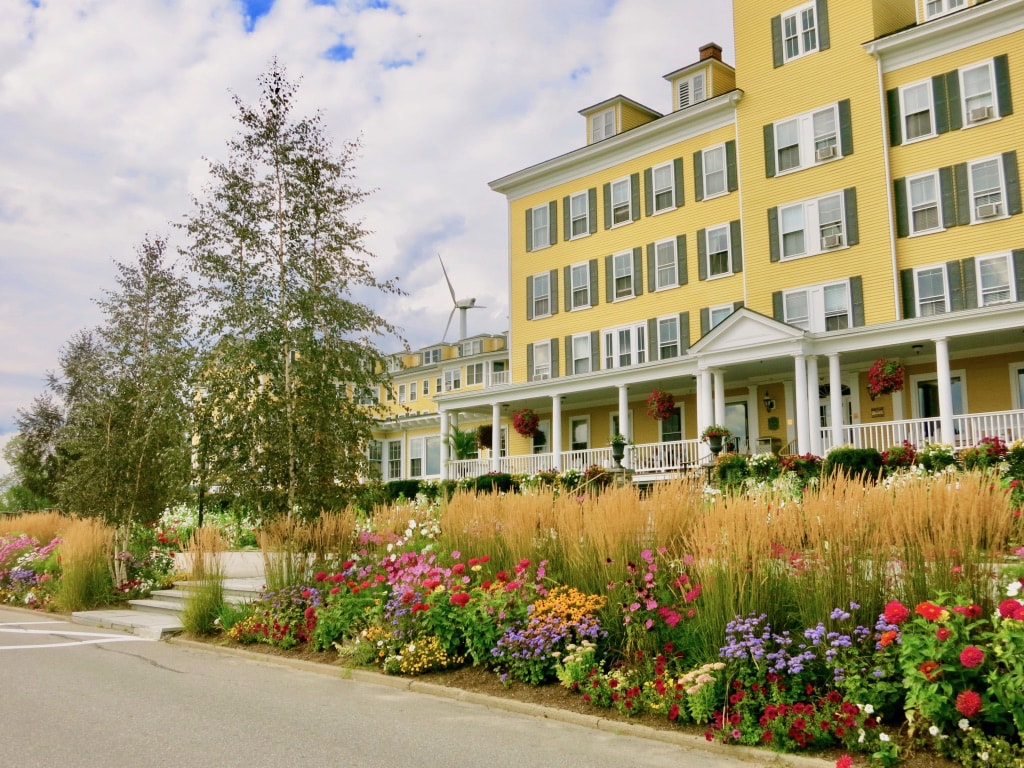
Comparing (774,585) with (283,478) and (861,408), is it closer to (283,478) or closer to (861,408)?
(283,478)

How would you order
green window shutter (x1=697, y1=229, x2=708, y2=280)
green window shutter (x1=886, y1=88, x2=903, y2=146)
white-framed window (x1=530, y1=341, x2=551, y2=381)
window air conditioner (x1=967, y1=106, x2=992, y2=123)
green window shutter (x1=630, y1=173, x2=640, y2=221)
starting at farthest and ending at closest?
white-framed window (x1=530, y1=341, x2=551, y2=381) → green window shutter (x1=630, y1=173, x2=640, y2=221) → green window shutter (x1=697, y1=229, x2=708, y2=280) → green window shutter (x1=886, y1=88, x2=903, y2=146) → window air conditioner (x1=967, y1=106, x2=992, y2=123)

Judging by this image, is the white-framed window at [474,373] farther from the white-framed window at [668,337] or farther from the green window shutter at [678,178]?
the green window shutter at [678,178]

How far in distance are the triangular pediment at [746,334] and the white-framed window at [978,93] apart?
6.68 m

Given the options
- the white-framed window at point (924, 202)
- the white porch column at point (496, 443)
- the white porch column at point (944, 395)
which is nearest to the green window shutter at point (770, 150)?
the white-framed window at point (924, 202)

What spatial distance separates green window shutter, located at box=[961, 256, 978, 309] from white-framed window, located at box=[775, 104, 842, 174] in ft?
15.1

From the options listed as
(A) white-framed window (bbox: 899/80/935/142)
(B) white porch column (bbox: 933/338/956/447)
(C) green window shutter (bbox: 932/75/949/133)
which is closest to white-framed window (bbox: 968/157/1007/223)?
(C) green window shutter (bbox: 932/75/949/133)

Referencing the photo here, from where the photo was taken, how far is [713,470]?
19.5m

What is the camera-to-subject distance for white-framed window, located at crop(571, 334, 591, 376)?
29.2m

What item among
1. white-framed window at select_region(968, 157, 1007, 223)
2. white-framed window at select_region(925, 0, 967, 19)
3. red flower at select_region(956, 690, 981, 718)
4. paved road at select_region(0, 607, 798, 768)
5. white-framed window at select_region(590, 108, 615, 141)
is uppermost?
white-framed window at select_region(590, 108, 615, 141)

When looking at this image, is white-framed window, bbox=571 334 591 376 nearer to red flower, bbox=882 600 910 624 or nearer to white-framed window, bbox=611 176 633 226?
white-framed window, bbox=611 176 633 226

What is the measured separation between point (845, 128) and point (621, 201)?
7.94m

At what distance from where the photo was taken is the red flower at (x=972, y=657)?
4898 mm

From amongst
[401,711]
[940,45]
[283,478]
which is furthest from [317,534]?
[940,45]

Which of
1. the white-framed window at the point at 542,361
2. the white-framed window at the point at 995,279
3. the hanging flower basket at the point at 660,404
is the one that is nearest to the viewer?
the white-framed window at the point at 995,279
